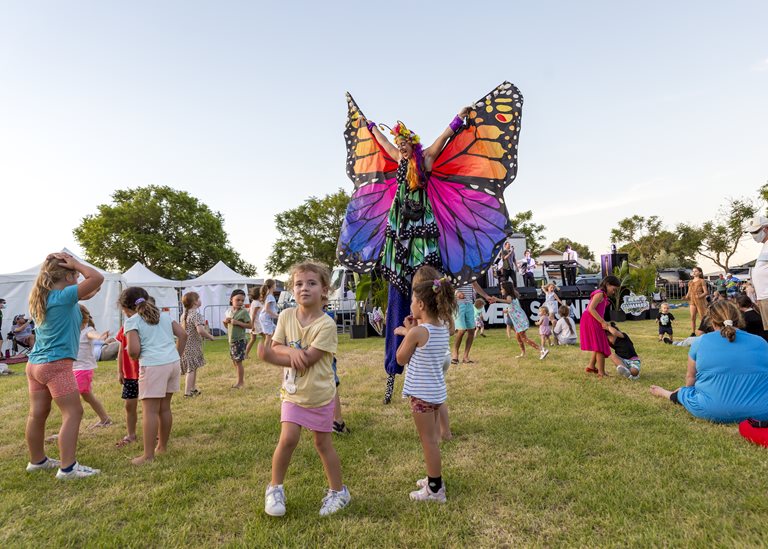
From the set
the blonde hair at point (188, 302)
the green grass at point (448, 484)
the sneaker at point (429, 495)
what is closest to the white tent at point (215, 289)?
the blonde hair at point (188, 302)

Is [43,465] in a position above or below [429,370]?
below

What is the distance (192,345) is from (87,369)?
1533mm

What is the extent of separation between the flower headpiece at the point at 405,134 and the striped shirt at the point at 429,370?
175 cm

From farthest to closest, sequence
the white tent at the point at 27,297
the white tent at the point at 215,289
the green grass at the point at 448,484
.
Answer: the white tent at the point at 215,289 → the white tent at the point at 27,297 → the green grass at the point at 448,484

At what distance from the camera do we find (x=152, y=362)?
369 centimetres

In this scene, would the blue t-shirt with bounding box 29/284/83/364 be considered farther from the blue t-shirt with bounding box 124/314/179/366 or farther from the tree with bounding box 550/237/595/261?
the tree with bounding box 550/237/595/261

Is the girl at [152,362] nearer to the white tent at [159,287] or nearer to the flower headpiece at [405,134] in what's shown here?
the flower headpiece at [405,134]

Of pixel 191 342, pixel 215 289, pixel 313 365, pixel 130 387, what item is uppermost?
pixel 215 289

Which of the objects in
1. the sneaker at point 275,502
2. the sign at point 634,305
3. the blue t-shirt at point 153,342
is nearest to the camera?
the sneaker at point 275,502

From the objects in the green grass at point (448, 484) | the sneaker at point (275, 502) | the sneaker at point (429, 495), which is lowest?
the green grass at point (448, 484)

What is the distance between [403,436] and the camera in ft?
12.8

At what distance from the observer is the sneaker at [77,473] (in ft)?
10.7

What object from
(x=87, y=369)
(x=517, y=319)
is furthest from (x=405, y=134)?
(x=517, y=319)

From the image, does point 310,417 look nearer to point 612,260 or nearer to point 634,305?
point 634,305
